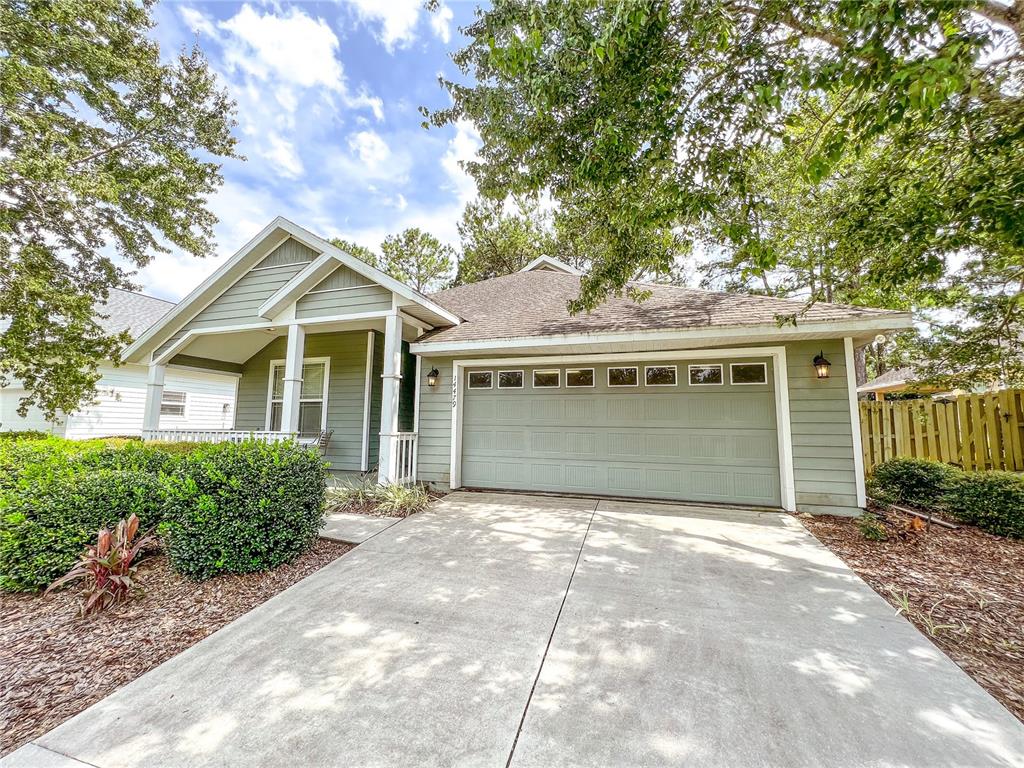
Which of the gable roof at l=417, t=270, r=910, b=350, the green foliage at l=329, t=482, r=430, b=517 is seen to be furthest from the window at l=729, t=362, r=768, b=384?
the green foliage at l=329, t=482, r=430, b=517

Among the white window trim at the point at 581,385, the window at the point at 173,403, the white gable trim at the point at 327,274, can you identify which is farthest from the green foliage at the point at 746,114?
the window at the point at 173,403

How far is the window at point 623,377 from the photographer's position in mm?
6746

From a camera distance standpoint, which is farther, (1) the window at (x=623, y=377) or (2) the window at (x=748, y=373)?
(1) the window at (x=623, y=377)

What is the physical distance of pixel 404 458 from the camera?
7199 millimetres

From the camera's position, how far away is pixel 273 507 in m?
3.92

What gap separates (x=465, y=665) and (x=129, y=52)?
1317cm

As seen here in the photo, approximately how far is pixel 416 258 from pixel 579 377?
666 inches

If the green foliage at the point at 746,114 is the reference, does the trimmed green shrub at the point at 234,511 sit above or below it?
below

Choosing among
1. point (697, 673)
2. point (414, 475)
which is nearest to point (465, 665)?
point (697, 673)

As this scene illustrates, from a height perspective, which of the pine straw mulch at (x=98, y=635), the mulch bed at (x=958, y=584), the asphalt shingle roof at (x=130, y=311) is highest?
the asphalt shingle roof at (x=130, y=311)

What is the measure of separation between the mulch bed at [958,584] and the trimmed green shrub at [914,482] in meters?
0.76

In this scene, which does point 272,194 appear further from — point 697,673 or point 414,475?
point 697,673

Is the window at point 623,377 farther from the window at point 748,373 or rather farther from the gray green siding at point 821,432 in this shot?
the gray green siding at point 821,432

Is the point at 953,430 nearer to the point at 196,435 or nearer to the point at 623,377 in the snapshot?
the point at 623,377
